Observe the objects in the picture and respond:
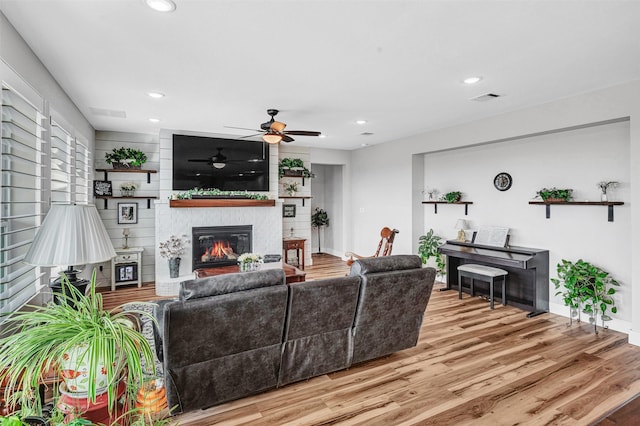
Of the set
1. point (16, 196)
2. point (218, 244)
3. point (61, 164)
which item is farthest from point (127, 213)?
point (16, 196)

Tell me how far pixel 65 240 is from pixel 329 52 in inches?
87.5

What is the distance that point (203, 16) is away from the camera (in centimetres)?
226

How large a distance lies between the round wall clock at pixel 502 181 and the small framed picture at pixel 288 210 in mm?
3954

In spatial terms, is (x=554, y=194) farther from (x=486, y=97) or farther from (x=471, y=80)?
(x=471, y=80)

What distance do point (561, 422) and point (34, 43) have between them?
4.53 metres

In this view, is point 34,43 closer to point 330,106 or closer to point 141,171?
point 330,106

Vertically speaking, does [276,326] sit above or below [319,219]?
below

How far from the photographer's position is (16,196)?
7.77 ft

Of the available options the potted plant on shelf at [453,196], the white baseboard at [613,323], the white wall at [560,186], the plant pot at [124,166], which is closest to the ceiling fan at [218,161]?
the plant pot at [124,166]

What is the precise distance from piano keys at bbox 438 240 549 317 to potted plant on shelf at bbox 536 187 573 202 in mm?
687

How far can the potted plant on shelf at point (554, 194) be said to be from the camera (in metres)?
4.20

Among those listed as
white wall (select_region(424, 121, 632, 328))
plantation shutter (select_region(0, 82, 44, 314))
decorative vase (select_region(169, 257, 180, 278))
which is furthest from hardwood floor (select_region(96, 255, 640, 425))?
decorative vase (select_region(169, 257, 180, 278))

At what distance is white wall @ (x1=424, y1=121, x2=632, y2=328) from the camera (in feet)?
12.6

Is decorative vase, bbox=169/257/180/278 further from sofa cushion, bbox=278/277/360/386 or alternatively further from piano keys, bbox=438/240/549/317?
piano keys, bbox=438/240/549/317
